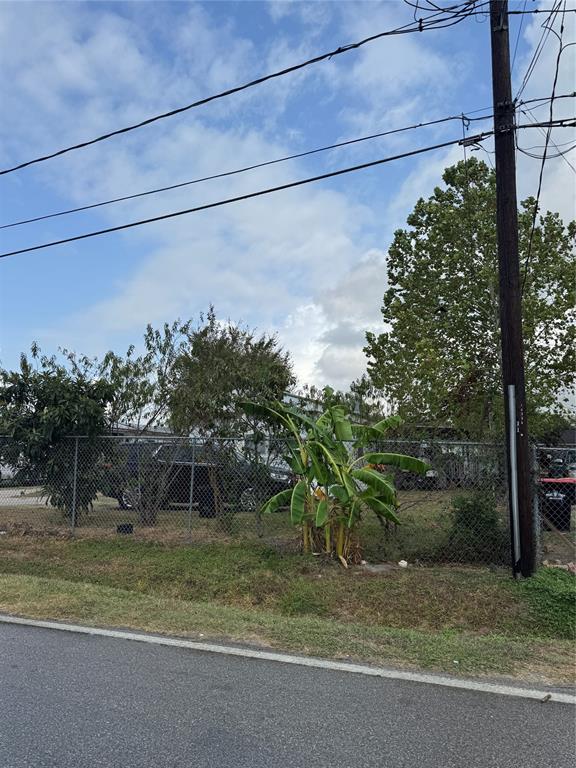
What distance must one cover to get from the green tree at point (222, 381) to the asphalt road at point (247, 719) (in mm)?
6606

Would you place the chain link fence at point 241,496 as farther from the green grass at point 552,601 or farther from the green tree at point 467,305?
the green tree at point 467,305

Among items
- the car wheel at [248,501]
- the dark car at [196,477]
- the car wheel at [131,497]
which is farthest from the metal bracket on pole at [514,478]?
the car wheel at [131,497]

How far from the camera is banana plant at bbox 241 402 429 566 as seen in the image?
27.2 ft

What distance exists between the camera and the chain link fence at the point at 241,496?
27.6 ft

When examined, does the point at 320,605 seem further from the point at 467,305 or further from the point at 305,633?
the point at 467,305

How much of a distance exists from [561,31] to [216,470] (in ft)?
28.3

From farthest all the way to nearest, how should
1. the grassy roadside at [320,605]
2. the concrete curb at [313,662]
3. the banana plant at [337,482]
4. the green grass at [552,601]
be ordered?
the banana plant at [337,482] < the green grass at [552,601] < the grassy roadside at [320,605] < the concrete curb at [313,662]

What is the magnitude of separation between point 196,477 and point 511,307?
24.0 feet

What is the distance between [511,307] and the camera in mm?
7324

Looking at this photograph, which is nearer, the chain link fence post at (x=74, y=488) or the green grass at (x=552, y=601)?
the green grass at (x=552, y=601)

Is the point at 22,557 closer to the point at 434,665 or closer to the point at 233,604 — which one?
the point at 233,604

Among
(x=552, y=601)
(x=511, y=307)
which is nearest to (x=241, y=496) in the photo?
(x=552, y=601)

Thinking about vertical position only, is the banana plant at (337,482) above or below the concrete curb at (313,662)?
above

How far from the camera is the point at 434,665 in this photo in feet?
16.0
